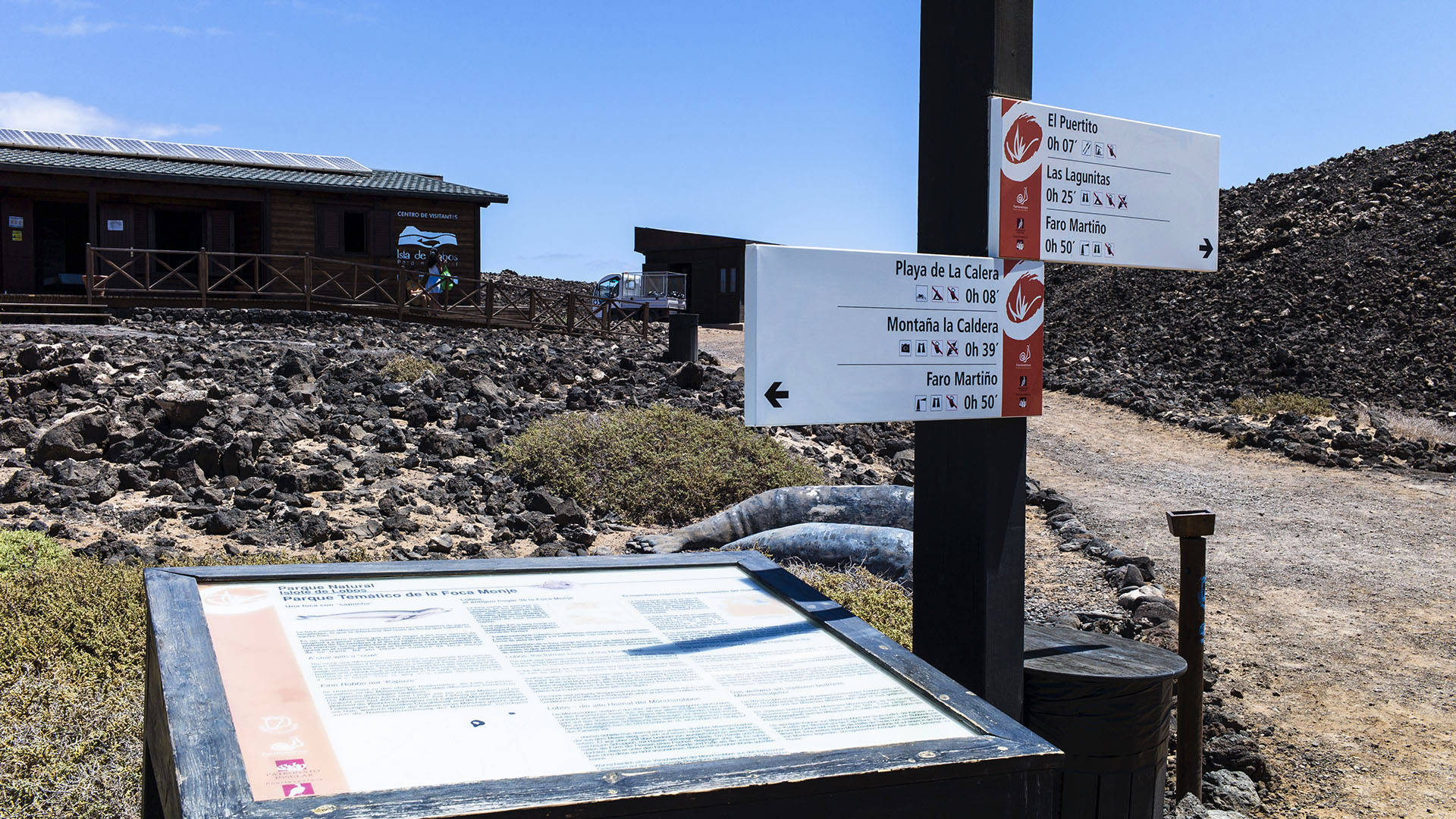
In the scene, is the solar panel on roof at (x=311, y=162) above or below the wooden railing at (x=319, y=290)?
above

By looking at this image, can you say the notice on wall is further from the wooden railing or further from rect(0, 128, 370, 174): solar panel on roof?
rect(0, 128, 370, 174): solar panel on roof

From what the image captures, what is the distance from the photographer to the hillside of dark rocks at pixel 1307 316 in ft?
59.5

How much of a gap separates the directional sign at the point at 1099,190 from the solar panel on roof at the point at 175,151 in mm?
23824

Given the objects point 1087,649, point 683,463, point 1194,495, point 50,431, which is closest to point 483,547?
point 683,463

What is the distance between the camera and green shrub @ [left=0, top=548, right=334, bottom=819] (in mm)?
3314

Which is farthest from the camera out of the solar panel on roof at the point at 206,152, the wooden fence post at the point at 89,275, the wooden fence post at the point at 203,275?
the solar panel on roof at the point at 206,152

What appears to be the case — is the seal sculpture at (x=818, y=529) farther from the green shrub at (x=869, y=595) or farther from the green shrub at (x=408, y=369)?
the green shrub at (x=408, y=369)

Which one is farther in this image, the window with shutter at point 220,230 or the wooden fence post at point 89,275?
the window with shutter at point 220,230

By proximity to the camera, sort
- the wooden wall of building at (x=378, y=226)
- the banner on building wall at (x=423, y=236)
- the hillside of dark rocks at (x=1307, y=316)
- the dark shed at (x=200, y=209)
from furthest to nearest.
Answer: the banner on building wall at (x=423, y=236) → the wooden wall of building at (x=378, y=226) → the dark shed at (x=200, y=209) → the hillside of dark rocks at (x=1307, y=316)

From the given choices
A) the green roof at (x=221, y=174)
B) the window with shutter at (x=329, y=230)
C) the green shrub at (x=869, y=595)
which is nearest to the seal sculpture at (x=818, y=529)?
the green shrub at (x=869, y=595)

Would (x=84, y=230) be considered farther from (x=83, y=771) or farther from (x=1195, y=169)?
(x=1195, y=169)

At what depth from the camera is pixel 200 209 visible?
22.9m

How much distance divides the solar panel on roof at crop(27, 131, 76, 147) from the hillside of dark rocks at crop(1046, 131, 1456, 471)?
21.3 metres

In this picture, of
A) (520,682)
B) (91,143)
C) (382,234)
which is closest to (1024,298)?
(520,682)
